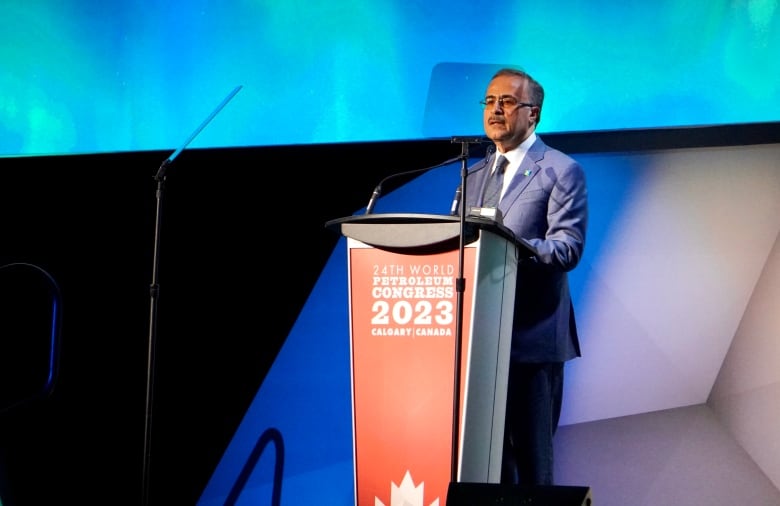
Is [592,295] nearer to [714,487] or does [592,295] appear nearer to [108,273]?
[714,487]

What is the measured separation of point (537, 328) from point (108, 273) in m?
1.61

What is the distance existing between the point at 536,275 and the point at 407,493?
32.6 inches

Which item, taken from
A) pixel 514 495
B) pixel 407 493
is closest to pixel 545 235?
pixel 407 493

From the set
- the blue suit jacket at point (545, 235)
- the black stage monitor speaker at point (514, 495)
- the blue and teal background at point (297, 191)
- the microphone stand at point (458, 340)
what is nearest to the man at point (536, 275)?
the blue suit jacket at point (545, 235)

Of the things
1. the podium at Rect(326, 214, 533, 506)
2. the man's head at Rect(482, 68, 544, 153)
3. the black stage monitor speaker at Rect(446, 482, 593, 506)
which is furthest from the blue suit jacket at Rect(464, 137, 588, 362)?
the black stage monitor speaker at Rect(446, 482, 593, 506)

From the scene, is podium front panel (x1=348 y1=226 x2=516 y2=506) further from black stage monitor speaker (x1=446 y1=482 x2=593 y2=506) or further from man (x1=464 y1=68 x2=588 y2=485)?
black stage monitor speaker (x1=446 y1=482 x2=593 y2=506)

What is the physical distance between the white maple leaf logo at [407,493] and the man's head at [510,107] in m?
1.19

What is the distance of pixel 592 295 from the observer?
299 cm

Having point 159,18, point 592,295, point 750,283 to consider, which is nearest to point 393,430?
point 592,295

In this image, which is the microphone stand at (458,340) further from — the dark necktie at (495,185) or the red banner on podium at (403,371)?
the dark necktie at (495,185)

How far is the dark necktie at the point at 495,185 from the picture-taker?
272 cm

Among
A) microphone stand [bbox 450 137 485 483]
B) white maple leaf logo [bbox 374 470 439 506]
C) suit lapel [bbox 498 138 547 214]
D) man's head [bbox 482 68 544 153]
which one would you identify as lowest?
white maple leaf logo [bbox 374 470 439 506]

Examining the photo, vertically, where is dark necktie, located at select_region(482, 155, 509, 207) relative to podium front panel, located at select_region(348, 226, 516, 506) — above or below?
above

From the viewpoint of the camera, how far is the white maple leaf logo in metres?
2.21
